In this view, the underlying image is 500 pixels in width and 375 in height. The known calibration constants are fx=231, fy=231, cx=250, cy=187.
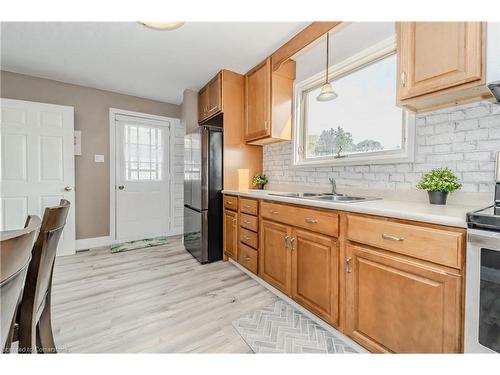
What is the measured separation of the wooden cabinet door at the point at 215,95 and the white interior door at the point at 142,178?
136 cm

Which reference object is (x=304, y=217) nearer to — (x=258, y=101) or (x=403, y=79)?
(x=403, y=79)

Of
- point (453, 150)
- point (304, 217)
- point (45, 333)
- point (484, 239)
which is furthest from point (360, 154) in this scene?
point (45, 333)

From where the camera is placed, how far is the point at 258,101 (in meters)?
2.86

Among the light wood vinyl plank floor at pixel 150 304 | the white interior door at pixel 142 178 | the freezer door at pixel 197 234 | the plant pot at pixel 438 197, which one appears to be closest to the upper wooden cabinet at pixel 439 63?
the plant pot at pixel 438 197

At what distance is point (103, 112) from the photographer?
3.66 m

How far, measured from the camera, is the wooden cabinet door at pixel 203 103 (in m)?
3.40

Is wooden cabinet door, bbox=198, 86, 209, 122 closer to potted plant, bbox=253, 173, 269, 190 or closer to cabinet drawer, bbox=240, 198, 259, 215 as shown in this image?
potted plant, bbox=253, 173, 269, 190

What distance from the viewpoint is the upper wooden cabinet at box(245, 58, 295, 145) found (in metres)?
2.67

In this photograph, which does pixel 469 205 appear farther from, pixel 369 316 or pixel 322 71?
pixel 322 71

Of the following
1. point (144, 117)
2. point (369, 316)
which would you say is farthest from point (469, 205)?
point (144, 117)

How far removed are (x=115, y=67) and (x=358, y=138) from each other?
2.99m

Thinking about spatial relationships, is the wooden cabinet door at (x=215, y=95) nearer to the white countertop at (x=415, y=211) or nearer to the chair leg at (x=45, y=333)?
the white countertop at (x=415, y=211)

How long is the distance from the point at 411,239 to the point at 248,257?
5.33 ft

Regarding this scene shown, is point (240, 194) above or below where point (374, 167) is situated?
below
